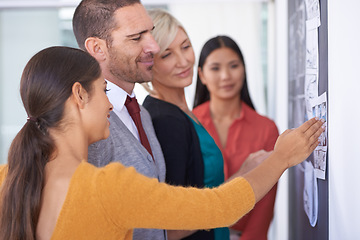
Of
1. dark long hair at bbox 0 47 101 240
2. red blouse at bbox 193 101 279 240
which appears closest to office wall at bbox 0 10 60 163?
red blouse at bbox 193 101 279 240

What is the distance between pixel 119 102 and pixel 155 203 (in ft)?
1.91

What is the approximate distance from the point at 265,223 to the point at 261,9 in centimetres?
201

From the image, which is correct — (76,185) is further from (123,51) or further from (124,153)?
(123,51)

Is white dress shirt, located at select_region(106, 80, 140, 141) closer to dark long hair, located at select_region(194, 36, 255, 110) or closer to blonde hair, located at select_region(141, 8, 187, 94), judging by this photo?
blonde hair, located at select_region(141, 8, 187, 94)

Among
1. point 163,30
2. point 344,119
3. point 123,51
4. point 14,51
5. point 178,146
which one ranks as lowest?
point 178,146

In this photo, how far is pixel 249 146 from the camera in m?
2.64

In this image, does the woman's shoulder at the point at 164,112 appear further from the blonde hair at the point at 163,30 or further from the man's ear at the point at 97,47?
the man's ear at the point at 97,47

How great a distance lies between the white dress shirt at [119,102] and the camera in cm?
155

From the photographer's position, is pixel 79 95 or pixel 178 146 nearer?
pixel 79 95

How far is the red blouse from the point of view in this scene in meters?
2.49

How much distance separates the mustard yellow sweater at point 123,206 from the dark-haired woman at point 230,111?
1480 mm

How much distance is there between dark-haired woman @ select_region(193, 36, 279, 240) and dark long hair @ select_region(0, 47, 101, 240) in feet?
5.08

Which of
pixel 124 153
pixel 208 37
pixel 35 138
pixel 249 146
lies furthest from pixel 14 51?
pixel 35 138

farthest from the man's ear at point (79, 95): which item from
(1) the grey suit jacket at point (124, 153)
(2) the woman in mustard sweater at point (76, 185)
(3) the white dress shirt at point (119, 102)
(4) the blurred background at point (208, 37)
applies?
(4) the blurred background at point (208, 37)
